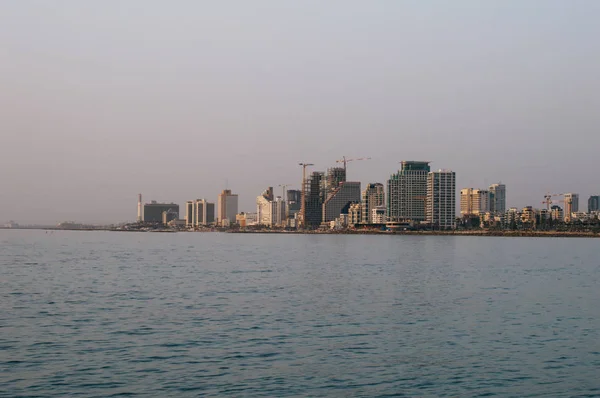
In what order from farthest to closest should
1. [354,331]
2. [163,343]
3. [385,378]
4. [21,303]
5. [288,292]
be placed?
[288,292]
[21,303]
[354,331]
[163,343]
[385,378]

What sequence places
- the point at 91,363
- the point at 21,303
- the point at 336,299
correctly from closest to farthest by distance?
1. the point at 91,363
2. the point at 21,303
3. the point at 336,299

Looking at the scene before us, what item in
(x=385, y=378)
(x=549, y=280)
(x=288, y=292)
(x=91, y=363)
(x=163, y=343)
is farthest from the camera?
(x=549, y=280)

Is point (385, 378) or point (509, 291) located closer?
point (385, 378)

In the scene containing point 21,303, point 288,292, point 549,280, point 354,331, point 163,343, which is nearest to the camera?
point 163,343

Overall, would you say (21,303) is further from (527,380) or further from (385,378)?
(527,380)

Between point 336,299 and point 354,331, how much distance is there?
12.6 m

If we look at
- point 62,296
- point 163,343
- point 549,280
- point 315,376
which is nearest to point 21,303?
point 62,296

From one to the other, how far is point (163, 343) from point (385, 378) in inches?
419

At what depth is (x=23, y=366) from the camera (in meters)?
26.6

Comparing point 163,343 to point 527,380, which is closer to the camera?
point 527,380

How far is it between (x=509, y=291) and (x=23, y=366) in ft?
124

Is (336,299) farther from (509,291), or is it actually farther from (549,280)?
(549,280)

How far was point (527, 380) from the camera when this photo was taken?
25.6 m

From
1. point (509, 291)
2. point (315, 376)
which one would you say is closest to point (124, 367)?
point (315, 376)
